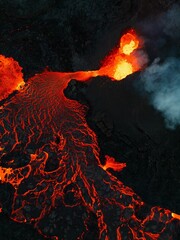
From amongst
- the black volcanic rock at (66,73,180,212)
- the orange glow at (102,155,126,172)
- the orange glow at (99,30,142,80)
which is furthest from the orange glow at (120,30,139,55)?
the orange glow at (102,155,126,172)

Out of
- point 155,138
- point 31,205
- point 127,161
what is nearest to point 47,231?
point 31,205

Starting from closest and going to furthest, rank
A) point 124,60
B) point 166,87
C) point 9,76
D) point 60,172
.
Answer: point 166,87 < point 60,172 < point 124,60 < point 9,76

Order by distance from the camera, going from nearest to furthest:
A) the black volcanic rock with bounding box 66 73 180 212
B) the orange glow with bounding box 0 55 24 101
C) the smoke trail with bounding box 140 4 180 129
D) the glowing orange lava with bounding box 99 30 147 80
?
the black volcanic rock with bounding box 66 73 180 212 → the smoke trail with bounding box 140 4 180 129 → the glowing orange lava with bounding box 99 30 147 80 → the orange glow with bounding box 0 55 24 101

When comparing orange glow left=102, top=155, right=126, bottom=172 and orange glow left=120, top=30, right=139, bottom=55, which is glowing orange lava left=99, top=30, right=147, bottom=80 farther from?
orange glow left=102, top=155, right=126, bottom=172

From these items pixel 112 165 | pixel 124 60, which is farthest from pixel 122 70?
pixel 112 165

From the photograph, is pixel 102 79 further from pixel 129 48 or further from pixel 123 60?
pixel 129 48

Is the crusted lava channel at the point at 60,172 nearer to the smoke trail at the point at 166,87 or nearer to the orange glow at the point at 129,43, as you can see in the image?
the orange glow at the point at 129,43

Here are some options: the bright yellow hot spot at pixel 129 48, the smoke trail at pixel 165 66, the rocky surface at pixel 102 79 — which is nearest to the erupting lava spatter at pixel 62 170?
the bright yellow hot spot at pixel 129 48
